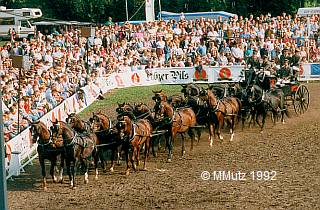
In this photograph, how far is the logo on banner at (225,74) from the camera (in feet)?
87.4

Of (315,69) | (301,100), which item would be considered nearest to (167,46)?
(315,69)

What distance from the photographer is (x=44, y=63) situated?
73.4 feet

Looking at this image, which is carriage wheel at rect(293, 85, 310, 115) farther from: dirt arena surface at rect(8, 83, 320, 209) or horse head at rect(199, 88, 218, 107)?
horse head at rect(199, 88, 218, 107)

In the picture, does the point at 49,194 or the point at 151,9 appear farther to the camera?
the point at 151,9

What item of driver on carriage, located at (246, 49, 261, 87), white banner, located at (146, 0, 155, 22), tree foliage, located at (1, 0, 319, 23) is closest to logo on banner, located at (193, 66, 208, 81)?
white banner, located at (146, 0, 155, 22)

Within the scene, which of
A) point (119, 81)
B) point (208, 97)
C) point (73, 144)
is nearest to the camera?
point (73, 144)

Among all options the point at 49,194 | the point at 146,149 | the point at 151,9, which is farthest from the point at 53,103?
the point at 151,9

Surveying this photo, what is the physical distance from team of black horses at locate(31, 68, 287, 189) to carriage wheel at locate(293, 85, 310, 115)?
1.29 meters

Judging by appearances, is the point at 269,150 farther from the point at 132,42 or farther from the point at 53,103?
the point at 132,42

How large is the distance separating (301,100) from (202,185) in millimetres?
7983

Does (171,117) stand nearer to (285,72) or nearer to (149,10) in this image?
(285,72)

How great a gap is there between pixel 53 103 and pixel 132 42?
10593 mm

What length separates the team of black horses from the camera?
12.0 meters

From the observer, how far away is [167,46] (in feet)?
92.6
